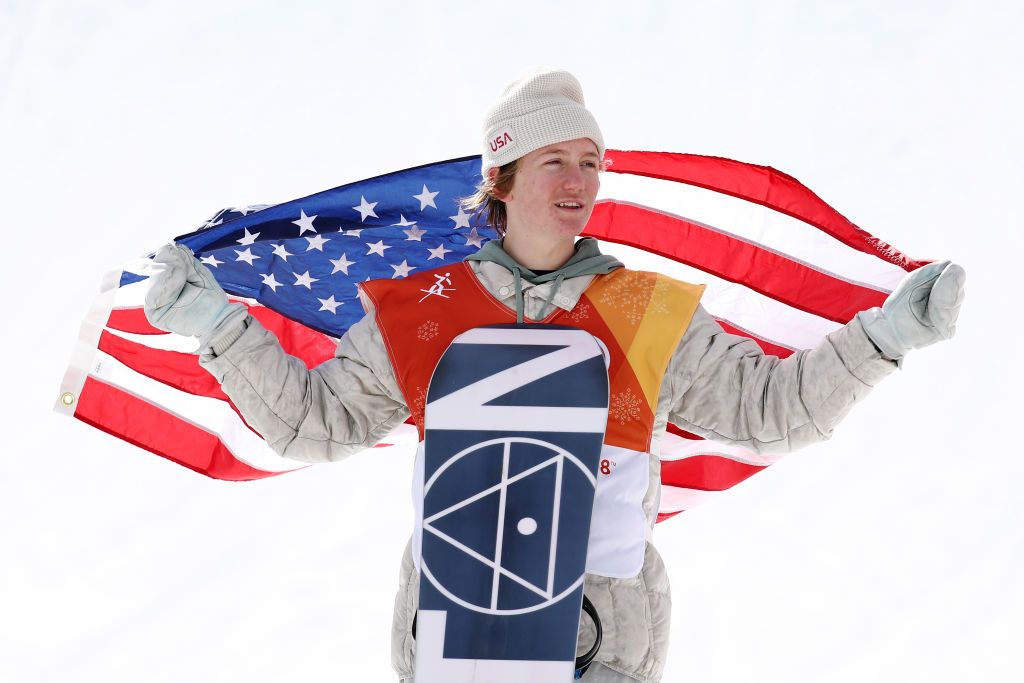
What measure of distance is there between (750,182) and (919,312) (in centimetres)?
82

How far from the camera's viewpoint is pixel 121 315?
9.53 ft

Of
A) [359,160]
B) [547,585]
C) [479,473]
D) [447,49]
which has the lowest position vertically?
[547,585]

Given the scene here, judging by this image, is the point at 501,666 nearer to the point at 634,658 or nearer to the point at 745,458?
the point at 634,658

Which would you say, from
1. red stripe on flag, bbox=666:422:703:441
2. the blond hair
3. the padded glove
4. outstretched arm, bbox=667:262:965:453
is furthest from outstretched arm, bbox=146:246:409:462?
red stripe on flag, bbox=666:422:703:441

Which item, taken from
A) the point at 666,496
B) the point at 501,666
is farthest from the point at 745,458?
the point at 501,666

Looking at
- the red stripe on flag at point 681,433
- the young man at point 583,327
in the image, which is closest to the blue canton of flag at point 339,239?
the young man at point 583,327

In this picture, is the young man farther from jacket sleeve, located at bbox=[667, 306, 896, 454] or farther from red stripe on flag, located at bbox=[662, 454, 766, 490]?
red stripe on flag, located at bbox=[662, 454, 766, 490]

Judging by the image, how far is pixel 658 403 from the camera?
2.20 meters

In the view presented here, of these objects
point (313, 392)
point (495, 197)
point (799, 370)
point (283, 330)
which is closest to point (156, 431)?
point (283, 330)

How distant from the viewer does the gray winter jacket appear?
6.85 ft

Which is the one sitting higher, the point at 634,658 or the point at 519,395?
the point at 519,395

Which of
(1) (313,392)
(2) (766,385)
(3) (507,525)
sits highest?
(2) (766,385)

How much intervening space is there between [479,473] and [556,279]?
1.50 ft

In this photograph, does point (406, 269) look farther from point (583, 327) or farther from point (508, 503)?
point (508, 503)
